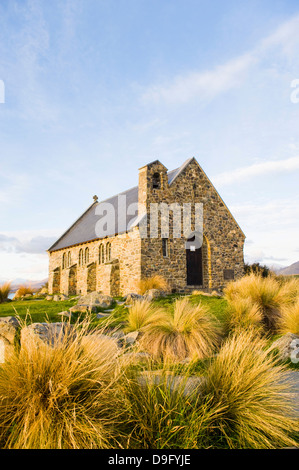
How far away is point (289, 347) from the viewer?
698 cm

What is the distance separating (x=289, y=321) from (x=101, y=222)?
1770 centimetres

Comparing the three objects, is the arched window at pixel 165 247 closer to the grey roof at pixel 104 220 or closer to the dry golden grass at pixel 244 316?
the grey roof at pixel 104 220

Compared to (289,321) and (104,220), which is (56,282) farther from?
(289,321)

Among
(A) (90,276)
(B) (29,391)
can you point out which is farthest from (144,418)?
(A) (90,276)

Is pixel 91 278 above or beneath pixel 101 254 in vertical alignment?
beneath

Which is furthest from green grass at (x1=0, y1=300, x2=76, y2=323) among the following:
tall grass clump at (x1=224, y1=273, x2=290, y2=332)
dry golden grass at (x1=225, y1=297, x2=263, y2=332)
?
tall grass clump at (x1=224, y1=273, x2=290, y2=332)

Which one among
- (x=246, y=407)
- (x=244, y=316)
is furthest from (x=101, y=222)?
(x=246, y=407)

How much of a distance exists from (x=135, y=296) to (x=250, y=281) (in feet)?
15.8

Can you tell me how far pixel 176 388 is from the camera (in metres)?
3.74

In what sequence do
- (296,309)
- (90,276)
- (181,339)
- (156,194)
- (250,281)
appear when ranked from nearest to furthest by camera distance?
(181,339) < (296,309) < (250,281) < (156,194) < (90,276)

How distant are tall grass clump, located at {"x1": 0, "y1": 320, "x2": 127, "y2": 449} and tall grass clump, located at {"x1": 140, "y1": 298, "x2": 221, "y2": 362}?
3.17 m

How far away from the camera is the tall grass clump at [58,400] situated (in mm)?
2988
